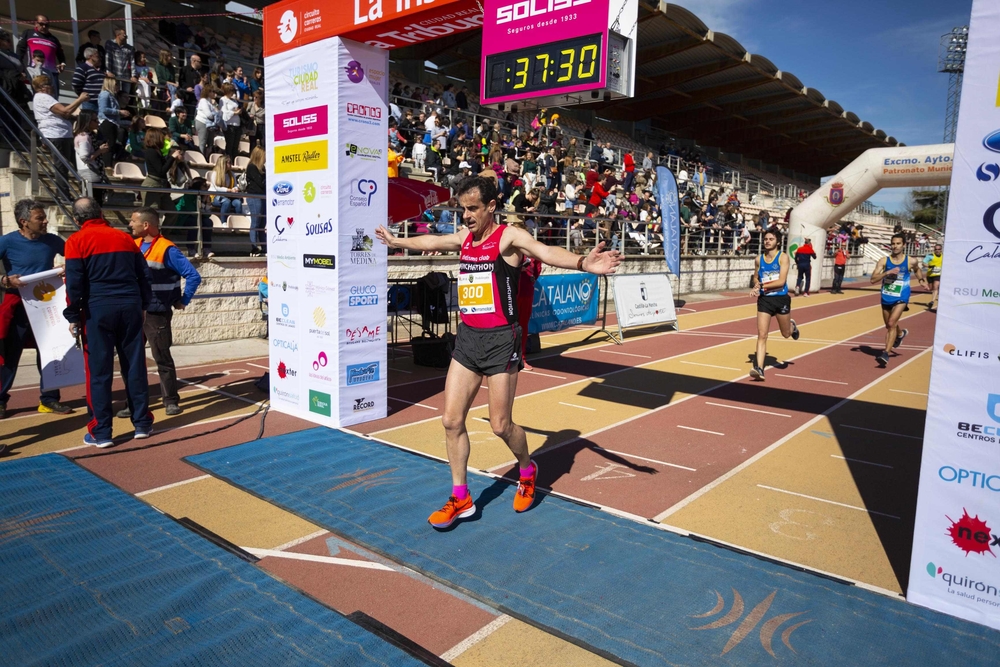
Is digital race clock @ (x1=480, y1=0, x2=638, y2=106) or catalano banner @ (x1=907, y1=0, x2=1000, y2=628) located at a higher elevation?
digital race clock @ (x1=480, y1=0, x2=638, y2=106)

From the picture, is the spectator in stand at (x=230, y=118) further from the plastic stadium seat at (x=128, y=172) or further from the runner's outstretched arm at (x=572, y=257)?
the runner's outstretched arm at (x=572, y=257)

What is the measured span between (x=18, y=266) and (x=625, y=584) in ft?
23.1

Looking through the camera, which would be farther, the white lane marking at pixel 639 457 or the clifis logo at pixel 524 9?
the white lane marking at pixel 639 457

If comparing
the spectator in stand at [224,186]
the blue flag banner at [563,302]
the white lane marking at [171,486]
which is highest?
the spectator in stand at [224,186]

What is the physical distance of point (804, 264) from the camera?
25453mm

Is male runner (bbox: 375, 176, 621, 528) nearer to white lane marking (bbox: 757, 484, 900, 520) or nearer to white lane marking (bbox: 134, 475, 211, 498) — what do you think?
white lane marking (bbox: 134, 475, 211, 498)

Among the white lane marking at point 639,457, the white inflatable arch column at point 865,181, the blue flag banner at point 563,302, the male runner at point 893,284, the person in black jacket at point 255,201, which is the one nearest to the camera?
the white lane marking at point 639,457

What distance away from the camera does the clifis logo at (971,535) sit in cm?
345

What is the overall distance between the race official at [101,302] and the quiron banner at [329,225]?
1.61 metres

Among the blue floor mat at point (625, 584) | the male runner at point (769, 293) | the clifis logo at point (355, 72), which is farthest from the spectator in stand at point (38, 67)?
the male runner at point (769, 293)

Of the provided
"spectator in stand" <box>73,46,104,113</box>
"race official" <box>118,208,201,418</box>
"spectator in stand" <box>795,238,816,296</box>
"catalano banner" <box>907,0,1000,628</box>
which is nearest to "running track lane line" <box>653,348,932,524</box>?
Answer: "catalano banner" <box>907,0,1000,628</box>

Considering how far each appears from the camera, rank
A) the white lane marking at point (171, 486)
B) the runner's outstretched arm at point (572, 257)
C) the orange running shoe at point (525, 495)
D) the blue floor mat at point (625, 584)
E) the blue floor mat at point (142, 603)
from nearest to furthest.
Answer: the blue floor mat at point (142, 603) → the blue floor mat at point (625, 584) → the runner's outstretched arm at point (572, 257) → the orange running shoe at point (525, 495) → the white lane marking at point (171, 486)

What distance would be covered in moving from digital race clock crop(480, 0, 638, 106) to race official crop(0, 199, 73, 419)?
5.03 m

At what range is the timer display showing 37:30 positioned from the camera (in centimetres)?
540
